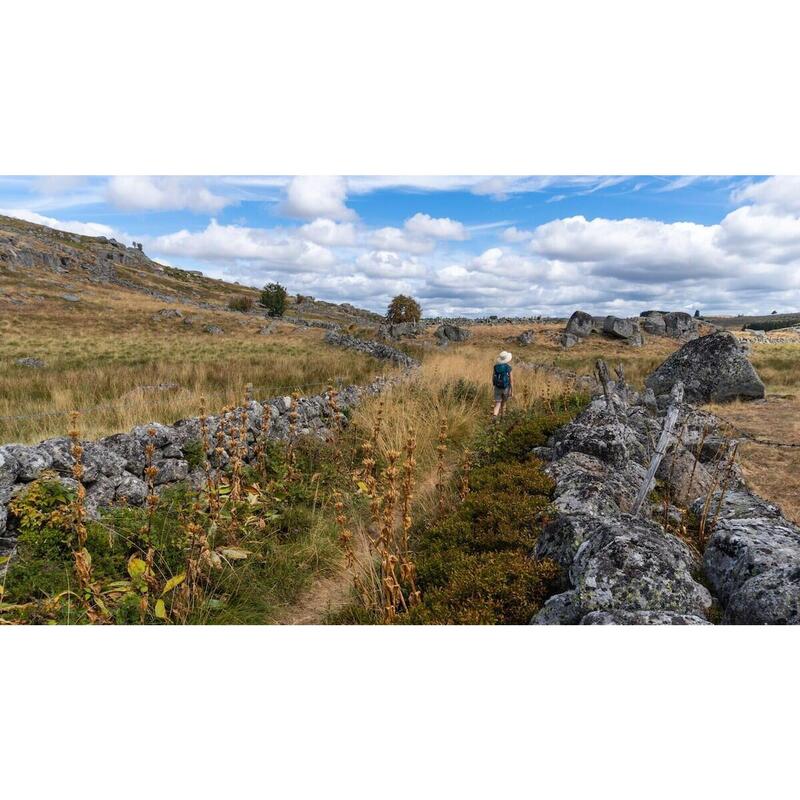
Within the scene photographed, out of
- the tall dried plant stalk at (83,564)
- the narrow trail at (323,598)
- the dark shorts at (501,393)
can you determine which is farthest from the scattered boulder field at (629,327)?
the tall dried plant stalk at (83,564)

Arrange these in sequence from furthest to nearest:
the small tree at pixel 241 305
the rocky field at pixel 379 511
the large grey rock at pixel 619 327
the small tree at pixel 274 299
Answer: the small tree at pixel 241 305 < the small tree at pixel 274 299 < the large grey rock at pixel 619 327 < the rocky field at pixel 379 511

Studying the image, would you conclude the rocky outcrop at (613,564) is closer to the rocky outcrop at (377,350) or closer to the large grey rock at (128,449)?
the large grey rock at (128,449)

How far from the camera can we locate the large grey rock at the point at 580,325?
113 ft

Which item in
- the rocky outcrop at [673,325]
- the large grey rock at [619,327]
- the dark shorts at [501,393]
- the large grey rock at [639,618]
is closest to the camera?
the large grey rock at [639,618]

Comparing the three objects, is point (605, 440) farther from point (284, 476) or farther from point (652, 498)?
point (284, 476)

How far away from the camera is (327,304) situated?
110m

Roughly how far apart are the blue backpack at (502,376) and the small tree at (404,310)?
4334cm

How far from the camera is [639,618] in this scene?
2389 mm

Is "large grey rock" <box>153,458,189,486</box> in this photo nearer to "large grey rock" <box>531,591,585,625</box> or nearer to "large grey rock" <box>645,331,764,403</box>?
"large grey rock" <box>531,591,585,625</box>

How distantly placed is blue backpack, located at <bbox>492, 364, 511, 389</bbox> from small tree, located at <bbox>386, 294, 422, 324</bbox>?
43338mm

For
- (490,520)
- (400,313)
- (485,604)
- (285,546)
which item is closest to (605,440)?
(490,520)

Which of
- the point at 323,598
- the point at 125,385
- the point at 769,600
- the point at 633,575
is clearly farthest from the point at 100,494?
the point at 125,385

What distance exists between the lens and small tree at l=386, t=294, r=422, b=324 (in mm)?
52344

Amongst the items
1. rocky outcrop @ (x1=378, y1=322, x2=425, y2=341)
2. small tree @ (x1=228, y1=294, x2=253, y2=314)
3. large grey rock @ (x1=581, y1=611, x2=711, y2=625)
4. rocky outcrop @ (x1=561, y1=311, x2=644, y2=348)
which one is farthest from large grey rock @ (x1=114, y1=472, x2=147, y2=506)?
small tree @ (x1=228, y1=294, x2=253, y2=314)
